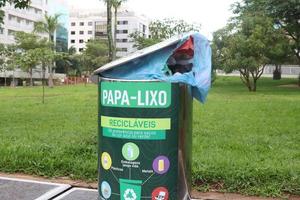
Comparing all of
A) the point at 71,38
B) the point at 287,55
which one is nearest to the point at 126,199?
the point at 287,55

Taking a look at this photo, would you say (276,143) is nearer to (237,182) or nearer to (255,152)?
(255,152)

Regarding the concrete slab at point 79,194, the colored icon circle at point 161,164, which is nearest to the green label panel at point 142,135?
the colored icon circle at point 161,164

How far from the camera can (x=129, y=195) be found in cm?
323

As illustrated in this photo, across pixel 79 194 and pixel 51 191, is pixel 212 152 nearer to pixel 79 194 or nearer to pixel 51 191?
pixel 79 194

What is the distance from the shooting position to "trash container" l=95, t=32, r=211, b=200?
3104mm

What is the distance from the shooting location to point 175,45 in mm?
3260

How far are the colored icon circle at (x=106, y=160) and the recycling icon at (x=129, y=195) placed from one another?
0.67 feet

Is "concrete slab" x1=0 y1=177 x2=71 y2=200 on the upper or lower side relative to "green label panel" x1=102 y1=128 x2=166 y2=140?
lower

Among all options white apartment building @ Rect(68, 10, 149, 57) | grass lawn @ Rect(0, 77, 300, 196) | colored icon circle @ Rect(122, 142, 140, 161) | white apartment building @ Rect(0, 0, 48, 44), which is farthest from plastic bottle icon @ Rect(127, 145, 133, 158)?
white apartment building @ Rect(68, 10, 149, 57)

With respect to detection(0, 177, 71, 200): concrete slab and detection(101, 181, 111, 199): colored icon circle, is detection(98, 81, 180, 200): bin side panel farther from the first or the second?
detection(0, 177, 71, 200): concrete slab

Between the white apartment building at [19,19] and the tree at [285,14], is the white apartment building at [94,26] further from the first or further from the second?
the tree at [285,14]

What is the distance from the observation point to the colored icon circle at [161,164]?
3.17 meters

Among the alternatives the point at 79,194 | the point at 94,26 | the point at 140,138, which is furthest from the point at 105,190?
the point at 94,26

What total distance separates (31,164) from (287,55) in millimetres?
28216
